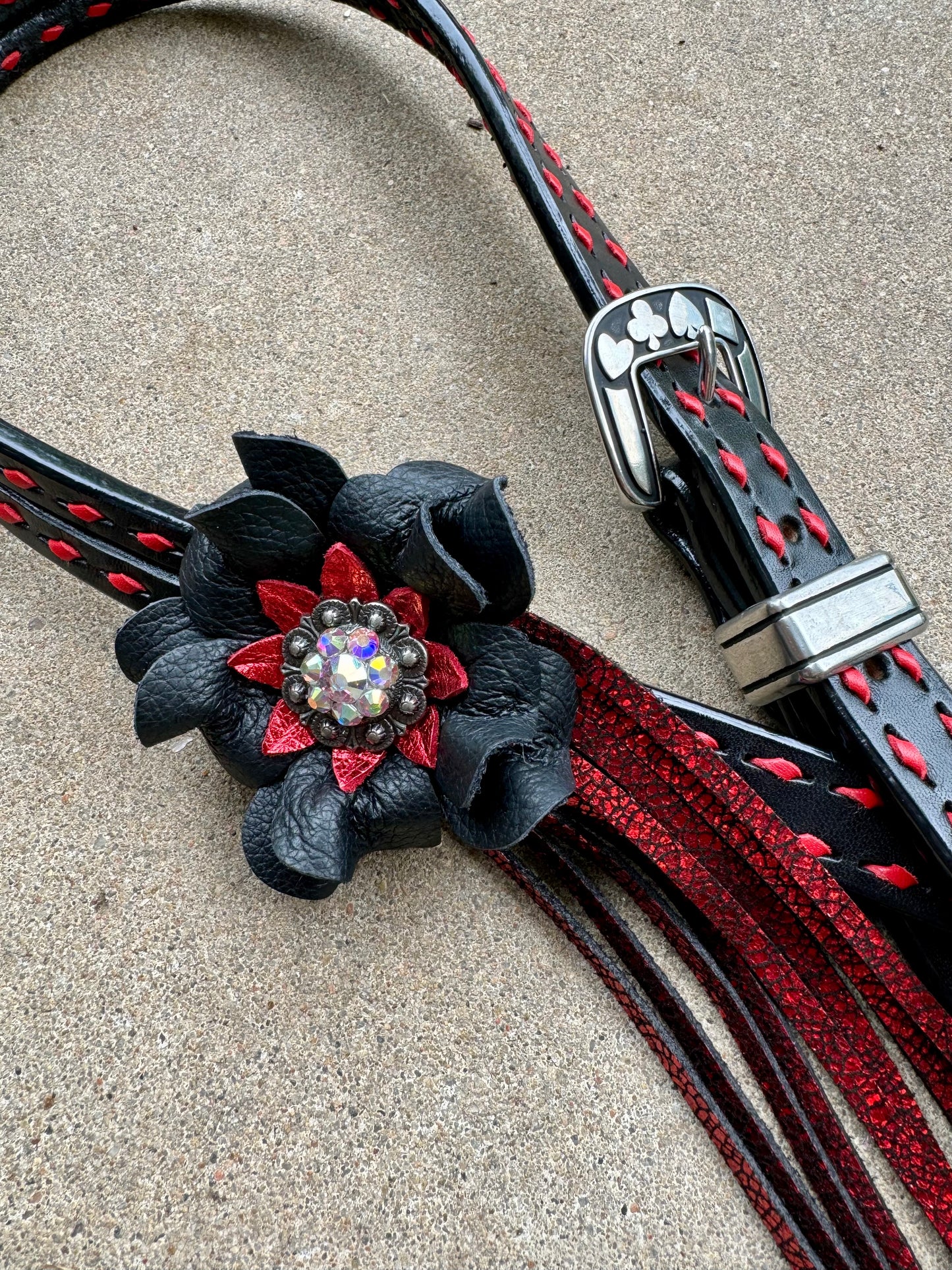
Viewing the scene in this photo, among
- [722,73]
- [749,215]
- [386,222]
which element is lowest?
[386,222]

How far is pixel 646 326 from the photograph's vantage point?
1171mm

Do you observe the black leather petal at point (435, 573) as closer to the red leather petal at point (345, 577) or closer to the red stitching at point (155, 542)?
the red leather petal at point (345, 577)

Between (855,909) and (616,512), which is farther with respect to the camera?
(616,512)

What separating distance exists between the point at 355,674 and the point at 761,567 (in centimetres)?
48

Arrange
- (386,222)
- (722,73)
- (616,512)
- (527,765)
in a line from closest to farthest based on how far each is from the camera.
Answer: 1. (527,765)
2. (616,512)
3. (386,222)
4. (722,73)

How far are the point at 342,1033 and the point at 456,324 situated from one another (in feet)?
2.98

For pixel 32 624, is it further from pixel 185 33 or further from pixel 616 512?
pixel 185 33

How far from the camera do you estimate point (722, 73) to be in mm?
1542

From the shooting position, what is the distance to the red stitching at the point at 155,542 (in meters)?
1.00

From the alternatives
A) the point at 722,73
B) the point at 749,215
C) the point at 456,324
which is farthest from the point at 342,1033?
the point at 722,73

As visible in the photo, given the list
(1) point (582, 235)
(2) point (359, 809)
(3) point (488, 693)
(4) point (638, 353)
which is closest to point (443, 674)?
(3) point (488, 693)

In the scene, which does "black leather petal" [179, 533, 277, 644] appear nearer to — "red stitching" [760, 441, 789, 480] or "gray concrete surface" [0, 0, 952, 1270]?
"gray concrete surface" [0, 0, 952, 1270]

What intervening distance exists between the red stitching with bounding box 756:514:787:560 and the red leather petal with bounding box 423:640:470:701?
0.40 meters

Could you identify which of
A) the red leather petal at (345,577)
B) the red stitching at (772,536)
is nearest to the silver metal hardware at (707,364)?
the red stitching at (772,536)
